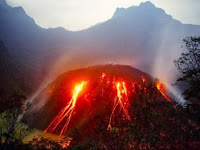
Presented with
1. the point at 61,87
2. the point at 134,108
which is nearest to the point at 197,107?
the point at 134,108

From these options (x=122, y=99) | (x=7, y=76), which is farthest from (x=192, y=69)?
(x=7, y=76)

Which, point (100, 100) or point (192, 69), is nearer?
point (192, 69)

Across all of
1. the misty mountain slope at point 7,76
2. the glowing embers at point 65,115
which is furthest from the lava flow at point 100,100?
the misty mountain slope at point 7,76

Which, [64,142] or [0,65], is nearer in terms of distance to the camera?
[64,142]

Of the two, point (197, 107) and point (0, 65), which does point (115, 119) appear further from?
point (0, 65)

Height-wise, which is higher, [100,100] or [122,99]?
[122,99]

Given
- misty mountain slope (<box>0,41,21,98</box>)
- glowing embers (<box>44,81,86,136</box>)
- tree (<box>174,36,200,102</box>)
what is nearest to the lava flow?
glowing embers (<box>44,81,86,136</box>)

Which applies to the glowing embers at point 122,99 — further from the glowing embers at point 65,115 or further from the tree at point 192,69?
the tree at point 192,69

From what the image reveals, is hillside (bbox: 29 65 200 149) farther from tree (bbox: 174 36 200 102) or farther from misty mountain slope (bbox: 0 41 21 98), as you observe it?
misty mountain slope (bbox: 0 41 21 98)

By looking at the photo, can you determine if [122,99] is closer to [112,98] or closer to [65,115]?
[112,98]

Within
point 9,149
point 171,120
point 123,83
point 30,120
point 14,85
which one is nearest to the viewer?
point 171,120
